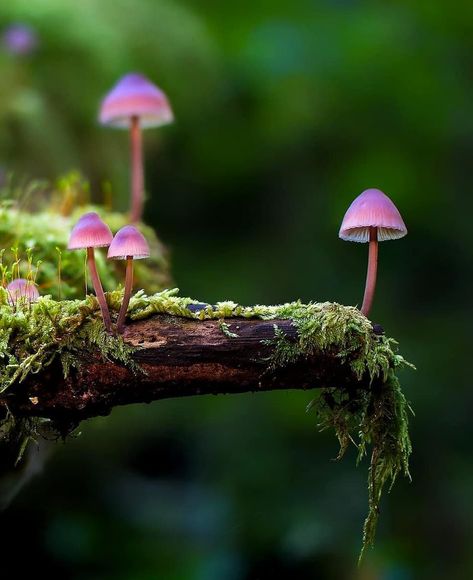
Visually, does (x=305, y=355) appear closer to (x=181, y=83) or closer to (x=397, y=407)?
(x=397, y=407)

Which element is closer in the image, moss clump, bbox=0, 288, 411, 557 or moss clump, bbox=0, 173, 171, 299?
moss clump, bbox=0, 288, 411, 557

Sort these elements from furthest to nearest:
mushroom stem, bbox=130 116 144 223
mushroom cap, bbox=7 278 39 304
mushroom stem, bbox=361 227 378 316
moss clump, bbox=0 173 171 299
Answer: mushroom stem, bbox=130 116 144 223
moss clump, bbox=0 173 171 299
mushroom cap, bbox=7 278 39 304
mushroom stem, bbox=361 227 378 316

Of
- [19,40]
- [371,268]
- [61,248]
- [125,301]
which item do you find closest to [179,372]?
[125,301]

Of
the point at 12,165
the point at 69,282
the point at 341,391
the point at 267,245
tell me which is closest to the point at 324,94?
the point at 267,245

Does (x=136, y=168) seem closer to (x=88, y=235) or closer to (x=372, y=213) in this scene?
(x=88, y=235)

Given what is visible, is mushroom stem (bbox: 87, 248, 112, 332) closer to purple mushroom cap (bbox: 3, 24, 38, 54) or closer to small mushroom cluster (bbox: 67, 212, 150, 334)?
small mushroom cluster (bbox: 67, 212, 150, 334)

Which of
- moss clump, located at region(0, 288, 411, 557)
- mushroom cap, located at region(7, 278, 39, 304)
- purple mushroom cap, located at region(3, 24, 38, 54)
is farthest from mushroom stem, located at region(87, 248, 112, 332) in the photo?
purple mushroom cap, located at region(3, 24, 38, 54)

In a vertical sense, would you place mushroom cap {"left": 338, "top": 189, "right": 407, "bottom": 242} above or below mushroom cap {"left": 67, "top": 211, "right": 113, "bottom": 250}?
above
